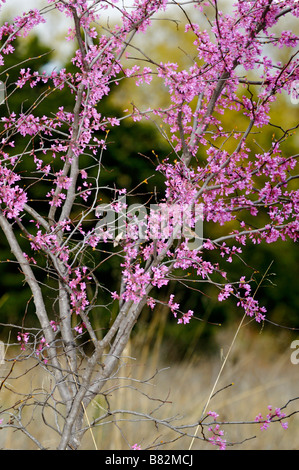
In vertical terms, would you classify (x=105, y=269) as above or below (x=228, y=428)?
above

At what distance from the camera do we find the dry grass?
4230 mm

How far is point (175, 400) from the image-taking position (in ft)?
15.7

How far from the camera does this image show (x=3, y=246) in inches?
254

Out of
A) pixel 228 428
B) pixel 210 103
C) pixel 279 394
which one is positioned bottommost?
pixel 228 428

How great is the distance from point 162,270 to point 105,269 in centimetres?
276

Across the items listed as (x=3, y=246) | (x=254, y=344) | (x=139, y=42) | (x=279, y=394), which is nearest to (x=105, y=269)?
(x=3, y=246)

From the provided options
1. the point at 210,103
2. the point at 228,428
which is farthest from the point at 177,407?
the point at 210,103

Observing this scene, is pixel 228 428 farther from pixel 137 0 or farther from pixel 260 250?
pixel 137 0

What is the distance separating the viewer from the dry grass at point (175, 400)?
13.9 ft

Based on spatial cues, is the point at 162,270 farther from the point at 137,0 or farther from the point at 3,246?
the point at 3,246
